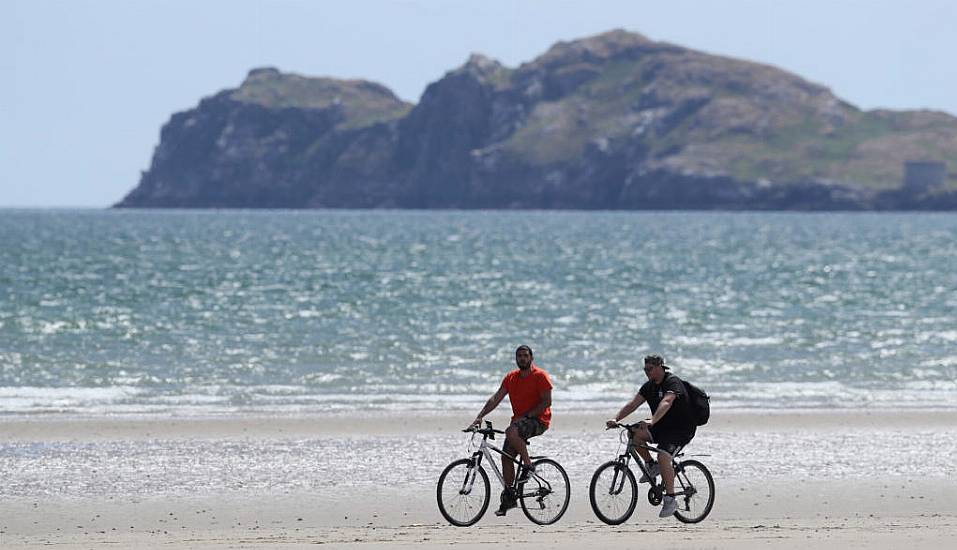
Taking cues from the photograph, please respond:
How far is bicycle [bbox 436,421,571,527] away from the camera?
15672 millimetres

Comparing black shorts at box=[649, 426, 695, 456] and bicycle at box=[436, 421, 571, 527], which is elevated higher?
black shorts at box=[649, 426, 695, 456]

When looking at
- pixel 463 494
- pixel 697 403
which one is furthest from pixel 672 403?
pixel 463 494

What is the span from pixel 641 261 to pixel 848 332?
152ft

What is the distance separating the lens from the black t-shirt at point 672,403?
49.3 feet

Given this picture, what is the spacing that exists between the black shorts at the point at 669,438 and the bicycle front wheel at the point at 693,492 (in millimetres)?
439

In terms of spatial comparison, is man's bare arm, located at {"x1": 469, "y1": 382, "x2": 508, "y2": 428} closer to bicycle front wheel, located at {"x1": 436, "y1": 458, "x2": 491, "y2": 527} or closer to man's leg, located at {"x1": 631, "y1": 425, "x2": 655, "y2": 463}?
bicycle front wheel, located at {"x1": 436, "y1": 458, "x2": 491, "y2": 527}

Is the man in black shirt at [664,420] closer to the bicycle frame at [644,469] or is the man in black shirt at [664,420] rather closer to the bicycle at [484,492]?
the bicycle frame at [644,469]

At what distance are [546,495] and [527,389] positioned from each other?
1.38m

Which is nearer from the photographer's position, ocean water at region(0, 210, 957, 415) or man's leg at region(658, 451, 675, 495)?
man's leg at region(658, 451, 675, 495)

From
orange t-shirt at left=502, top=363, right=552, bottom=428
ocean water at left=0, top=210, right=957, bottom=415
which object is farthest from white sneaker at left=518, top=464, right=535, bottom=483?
ocean water at left=0, top=210, right=957, bottom=415

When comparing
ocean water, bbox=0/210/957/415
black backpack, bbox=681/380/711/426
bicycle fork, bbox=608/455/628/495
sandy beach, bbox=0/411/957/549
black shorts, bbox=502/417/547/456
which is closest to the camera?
sandy beach, bbox=0/411/957/549

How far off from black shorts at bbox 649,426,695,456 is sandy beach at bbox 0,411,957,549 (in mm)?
896

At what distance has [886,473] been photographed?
19422mm

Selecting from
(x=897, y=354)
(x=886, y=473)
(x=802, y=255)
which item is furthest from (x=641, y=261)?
(x=886, y=473)
